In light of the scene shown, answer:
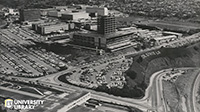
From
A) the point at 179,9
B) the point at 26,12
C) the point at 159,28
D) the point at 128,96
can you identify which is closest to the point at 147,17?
the point at 179,9

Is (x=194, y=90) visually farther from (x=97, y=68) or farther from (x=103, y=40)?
(x=103, y=40)

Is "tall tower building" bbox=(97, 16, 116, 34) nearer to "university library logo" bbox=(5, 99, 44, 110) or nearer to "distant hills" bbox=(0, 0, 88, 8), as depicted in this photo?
"university library logo" bbox=(5, 99, 44, 110)

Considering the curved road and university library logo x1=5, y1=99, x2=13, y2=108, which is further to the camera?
the curved road

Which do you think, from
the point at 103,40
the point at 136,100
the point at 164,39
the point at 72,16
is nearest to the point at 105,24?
the point at 103,40

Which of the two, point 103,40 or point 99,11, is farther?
point 99,11

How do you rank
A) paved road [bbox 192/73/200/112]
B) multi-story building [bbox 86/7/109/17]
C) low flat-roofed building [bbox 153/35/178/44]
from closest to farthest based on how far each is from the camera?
paved road [bbox 192/73/200/112]
low flat-roofed building [bbox 153/35/178/44]
multi-story building [bbox 86/7/109/17]

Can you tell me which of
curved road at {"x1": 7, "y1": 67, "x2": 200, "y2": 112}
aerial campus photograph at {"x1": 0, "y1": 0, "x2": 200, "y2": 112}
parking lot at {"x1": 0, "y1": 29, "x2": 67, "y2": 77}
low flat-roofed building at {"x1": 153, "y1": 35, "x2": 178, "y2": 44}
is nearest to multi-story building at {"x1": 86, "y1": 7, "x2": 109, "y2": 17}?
aerial campus photograph at {"x1": 0, "y1": 0, "x2": 200, "y2": 112}

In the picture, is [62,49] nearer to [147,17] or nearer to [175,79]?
[175,79]
